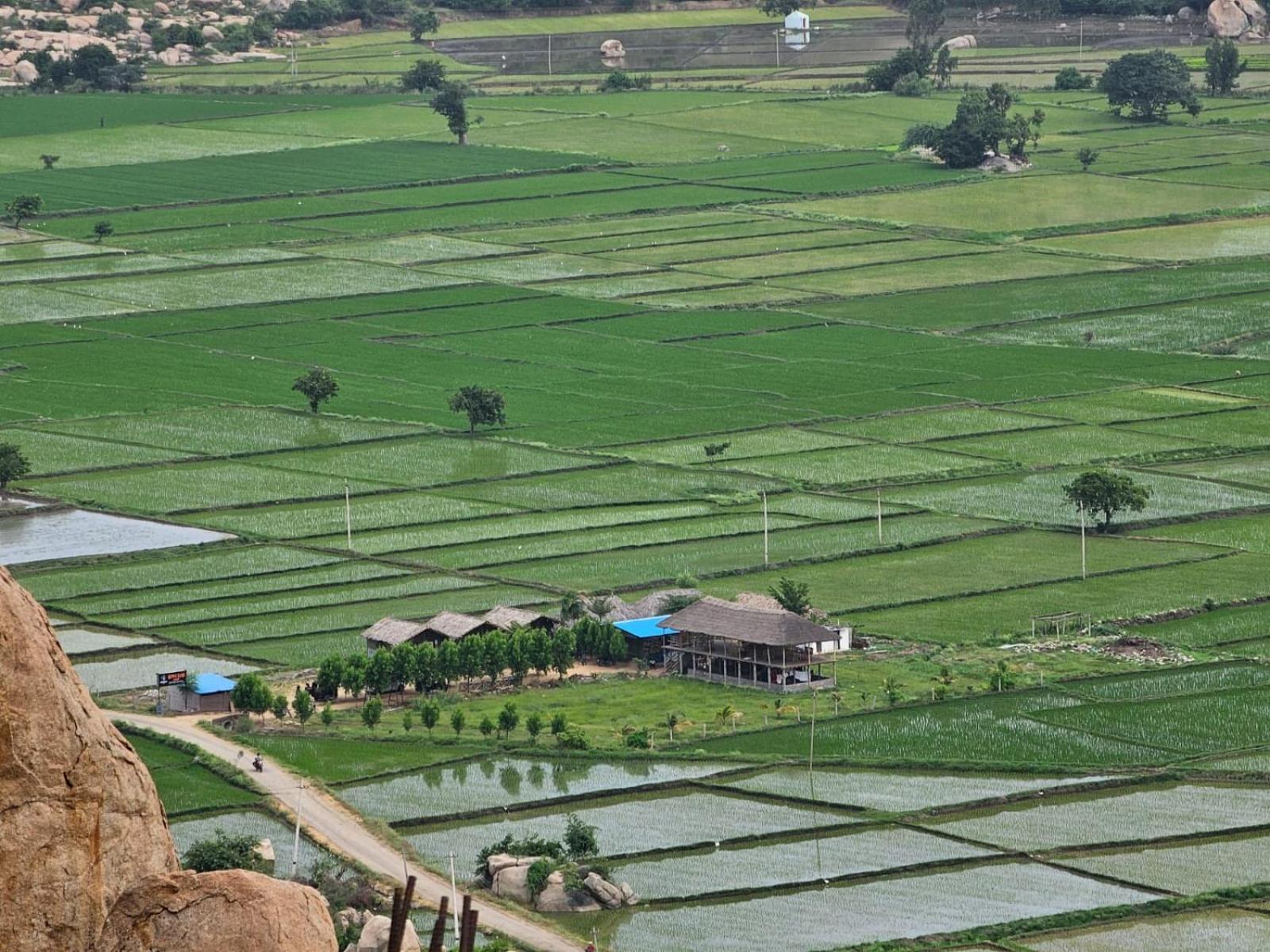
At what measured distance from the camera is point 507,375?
109125mm

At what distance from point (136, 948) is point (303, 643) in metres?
52.7

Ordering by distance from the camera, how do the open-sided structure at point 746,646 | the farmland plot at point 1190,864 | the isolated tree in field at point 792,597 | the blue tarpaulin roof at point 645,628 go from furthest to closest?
the isolated tree in field at point 792,597 < the blue tarpaulin roof at point 645,628 < the open-sided structure at point 746,646 < the farmland plot at point 1190,864

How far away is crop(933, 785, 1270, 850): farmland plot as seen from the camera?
51.3m

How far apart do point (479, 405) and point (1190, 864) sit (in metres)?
52.8

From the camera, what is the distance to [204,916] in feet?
57.7

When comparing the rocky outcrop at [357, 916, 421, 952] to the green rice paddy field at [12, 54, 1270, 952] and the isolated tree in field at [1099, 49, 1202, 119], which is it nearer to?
the green rice paddy field at [12, 54, 1270, 952]

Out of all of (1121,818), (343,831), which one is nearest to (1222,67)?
(1121,818)

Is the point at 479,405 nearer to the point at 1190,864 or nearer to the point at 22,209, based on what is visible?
the point at 1190,864

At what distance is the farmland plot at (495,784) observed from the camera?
54.6 metres

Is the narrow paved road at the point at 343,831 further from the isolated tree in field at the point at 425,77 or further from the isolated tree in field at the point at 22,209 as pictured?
the isolated tree in field at the point at 425,77

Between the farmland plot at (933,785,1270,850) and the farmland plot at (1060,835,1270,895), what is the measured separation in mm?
689

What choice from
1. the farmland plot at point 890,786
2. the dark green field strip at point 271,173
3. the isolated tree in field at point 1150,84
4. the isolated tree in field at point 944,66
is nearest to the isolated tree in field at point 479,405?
the farmland plot at point 890,786

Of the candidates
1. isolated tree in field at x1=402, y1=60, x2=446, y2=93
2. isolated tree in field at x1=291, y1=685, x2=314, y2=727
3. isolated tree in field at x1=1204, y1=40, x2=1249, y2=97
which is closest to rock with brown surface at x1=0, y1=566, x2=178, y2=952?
isolated tree in field at x1=291, y1=685, x2=314, y2=727

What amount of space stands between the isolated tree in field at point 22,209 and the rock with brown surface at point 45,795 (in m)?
130
